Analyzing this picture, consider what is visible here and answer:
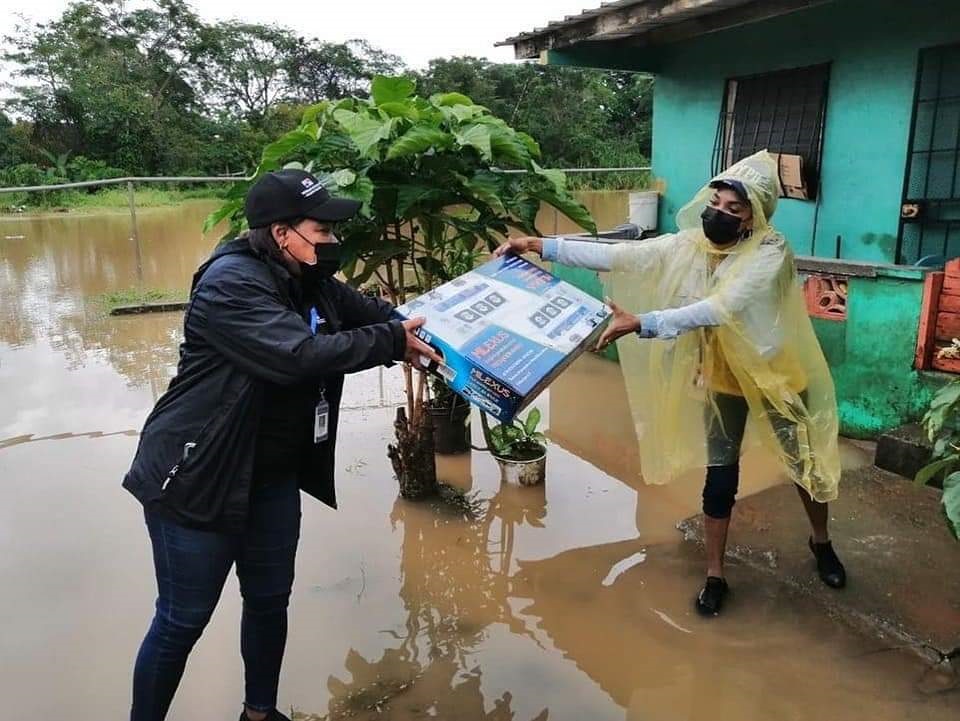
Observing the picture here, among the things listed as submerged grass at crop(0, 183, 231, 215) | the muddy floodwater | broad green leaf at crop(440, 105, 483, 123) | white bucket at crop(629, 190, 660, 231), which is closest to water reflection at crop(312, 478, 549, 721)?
the muddy floodwater

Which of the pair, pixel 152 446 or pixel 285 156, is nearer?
pixel 152 446

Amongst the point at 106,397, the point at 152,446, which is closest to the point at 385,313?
the point at 152,446

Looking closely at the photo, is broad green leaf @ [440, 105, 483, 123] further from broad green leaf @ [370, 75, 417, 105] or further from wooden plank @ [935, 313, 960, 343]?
wooden plank @ [935, 313, 960, 343]

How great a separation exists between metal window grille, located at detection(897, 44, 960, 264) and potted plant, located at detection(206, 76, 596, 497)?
303 cm

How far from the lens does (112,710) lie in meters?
2.41

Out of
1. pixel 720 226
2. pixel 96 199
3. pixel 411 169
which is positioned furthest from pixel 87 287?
pixel 96 199

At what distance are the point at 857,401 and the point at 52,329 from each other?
731 cm

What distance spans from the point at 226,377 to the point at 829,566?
2413mm

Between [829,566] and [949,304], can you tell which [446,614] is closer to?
[829,566]

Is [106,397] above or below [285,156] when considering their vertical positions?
below

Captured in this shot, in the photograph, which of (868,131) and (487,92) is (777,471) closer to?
(868,131)

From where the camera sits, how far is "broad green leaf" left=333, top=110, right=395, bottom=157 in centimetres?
292

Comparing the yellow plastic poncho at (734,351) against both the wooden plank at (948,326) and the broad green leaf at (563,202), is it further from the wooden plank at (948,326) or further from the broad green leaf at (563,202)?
the wooden plank at (948,326)

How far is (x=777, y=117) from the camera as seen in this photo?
6133 millimetres
